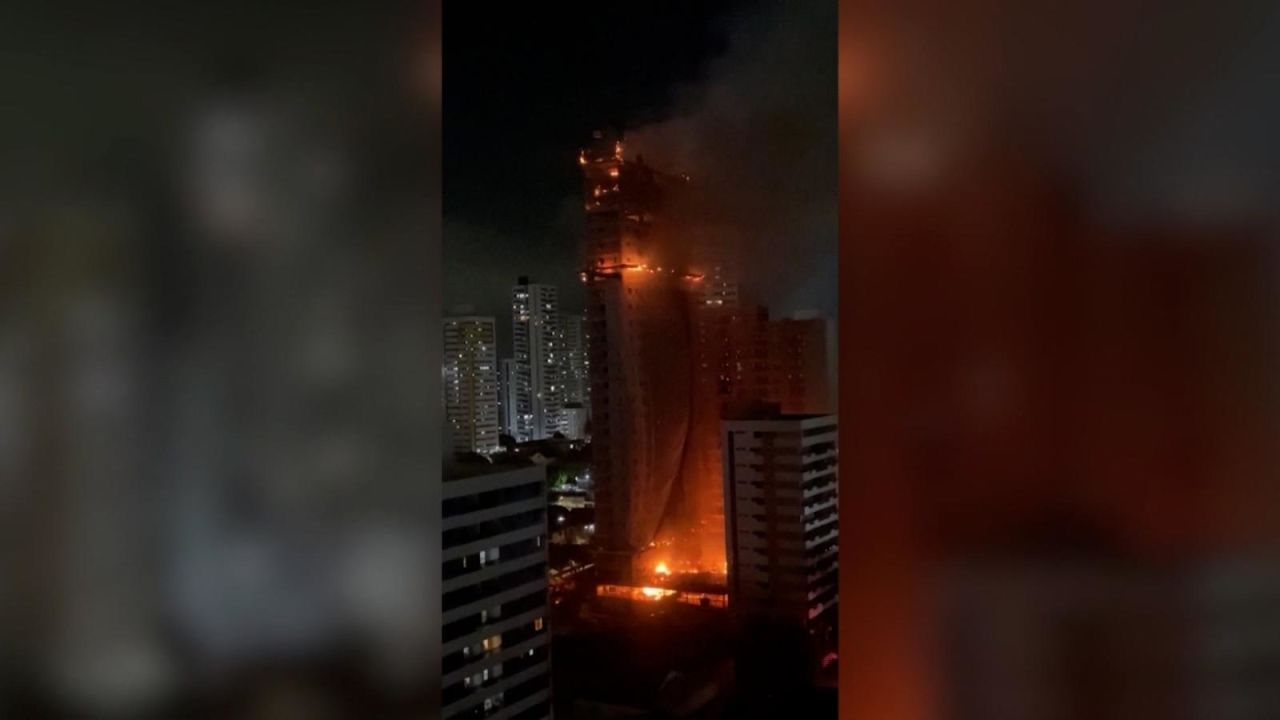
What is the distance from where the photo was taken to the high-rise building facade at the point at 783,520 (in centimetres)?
134

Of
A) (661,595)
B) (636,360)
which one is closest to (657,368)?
(636,360)

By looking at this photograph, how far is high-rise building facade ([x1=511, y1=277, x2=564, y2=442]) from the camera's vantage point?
1.46 meters

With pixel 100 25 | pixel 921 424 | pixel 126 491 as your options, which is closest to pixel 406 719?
pixel 126 491

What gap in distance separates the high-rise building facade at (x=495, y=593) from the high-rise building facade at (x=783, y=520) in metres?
0.33

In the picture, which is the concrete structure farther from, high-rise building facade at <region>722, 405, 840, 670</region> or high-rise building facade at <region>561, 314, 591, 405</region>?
high-rise building facade at <region>722, 405, 840, 670</region>

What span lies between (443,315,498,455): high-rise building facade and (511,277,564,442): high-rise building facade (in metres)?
0.06

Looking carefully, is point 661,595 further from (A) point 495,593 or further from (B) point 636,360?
(B) point 636,360

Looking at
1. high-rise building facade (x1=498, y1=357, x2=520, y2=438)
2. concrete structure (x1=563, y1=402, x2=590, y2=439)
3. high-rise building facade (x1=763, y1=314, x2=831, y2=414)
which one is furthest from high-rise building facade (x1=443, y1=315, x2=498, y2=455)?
high-rise building facade (x1=763, y1=314, x2=831, y2=414)

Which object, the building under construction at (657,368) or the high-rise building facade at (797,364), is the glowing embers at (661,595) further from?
the high-rise building facade at (797,364)

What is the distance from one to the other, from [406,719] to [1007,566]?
0.73 metres

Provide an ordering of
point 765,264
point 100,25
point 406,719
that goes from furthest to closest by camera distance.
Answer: point 765,264 → point 406,719 → point 100,25

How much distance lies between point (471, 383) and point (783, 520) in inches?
22.0

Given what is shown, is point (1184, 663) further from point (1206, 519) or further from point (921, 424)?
point (921, 424)

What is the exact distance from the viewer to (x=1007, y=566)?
2.84 ft
